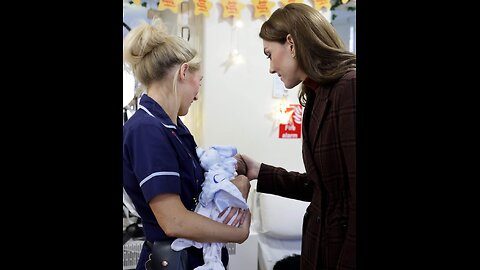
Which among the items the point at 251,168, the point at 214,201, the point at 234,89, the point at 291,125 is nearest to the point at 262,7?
the point at 234,89

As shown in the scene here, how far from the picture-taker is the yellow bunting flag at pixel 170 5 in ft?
6.54

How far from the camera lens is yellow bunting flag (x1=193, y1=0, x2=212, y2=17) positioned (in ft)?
6.77

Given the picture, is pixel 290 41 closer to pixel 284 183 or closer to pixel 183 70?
pixel 183 70

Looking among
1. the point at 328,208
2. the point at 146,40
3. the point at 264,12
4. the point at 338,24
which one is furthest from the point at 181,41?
the point at 338,24

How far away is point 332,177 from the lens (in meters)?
A: 0.91

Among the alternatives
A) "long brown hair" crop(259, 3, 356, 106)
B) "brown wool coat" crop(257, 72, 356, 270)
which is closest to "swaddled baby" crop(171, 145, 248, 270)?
"brown wool coat" crop(257, 72, 356, 270)

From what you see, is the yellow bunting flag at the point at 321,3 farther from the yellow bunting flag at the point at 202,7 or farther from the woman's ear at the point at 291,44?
the woman's ear at the point at 291,44

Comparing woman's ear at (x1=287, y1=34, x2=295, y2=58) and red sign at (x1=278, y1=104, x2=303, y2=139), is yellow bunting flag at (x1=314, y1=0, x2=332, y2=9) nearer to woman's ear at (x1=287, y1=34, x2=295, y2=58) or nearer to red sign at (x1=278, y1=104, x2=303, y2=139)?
red sign at (x1=278, y1=104, x2=303, y2=139)

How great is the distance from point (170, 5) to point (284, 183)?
1201 mm

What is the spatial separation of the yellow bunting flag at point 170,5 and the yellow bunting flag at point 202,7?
9 cm
